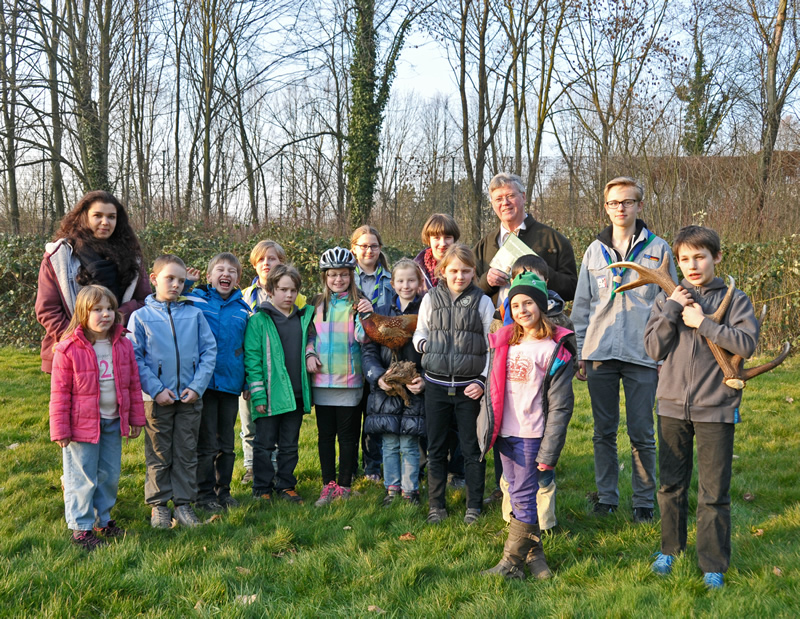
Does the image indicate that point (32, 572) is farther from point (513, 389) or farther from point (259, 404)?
point (513, 389)

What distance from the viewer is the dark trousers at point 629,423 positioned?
435 centimetres

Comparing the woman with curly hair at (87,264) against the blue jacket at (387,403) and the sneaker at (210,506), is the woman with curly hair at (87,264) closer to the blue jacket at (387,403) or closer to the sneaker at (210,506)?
the sneaker at (210,506)

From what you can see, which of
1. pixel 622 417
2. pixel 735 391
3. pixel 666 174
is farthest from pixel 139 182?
pixel 735 391

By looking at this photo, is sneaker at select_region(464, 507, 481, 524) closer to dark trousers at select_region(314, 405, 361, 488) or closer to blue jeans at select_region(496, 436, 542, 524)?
blue jeans at select_region(496, 436, 542, 524)

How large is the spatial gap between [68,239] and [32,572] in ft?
7.43

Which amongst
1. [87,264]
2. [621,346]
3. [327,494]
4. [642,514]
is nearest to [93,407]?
[87,264]

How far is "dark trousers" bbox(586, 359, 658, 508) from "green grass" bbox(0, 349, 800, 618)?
9.2 inches

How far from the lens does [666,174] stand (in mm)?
12922

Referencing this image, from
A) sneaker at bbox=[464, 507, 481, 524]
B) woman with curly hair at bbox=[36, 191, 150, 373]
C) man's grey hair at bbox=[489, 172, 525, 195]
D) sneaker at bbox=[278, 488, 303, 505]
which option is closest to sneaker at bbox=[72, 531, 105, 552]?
woman with curly hair at bbox=[36, 191, 150, 373]

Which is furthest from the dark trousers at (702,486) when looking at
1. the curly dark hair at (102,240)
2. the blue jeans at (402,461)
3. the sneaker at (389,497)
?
the curly dark hair at (102,240)

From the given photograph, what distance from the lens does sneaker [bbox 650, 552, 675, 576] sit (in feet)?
11.5

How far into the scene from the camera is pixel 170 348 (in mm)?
4414

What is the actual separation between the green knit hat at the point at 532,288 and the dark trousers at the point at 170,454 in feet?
8.38

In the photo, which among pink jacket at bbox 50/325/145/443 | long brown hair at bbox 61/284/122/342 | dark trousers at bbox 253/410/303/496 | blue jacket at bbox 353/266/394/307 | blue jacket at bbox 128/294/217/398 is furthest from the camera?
blue jacket at bbox 353/266/394/307
